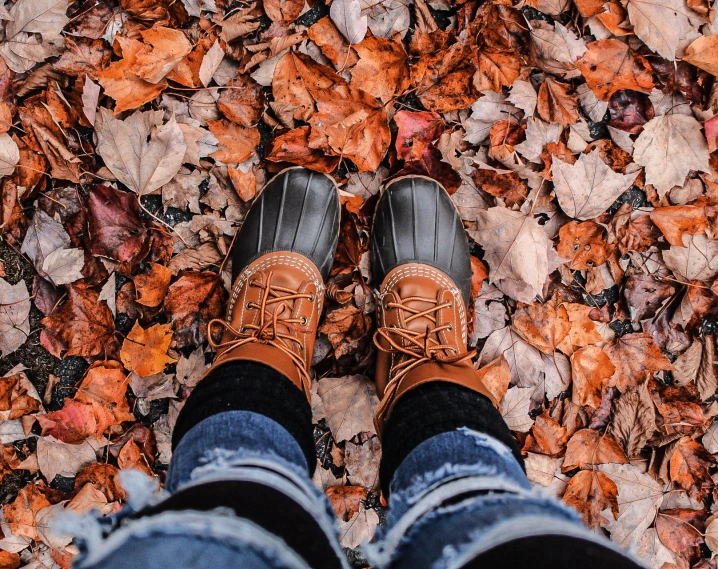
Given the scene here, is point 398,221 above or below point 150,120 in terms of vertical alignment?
below

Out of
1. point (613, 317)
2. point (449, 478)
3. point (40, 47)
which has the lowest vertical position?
point (613, 317)

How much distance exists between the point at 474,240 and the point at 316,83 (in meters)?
0.63

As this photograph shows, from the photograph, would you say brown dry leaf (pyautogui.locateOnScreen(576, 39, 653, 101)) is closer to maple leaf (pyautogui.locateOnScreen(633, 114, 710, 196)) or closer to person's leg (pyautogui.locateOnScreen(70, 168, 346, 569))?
maple leaf (pyautogui.locateOnScreen(633, 114, 710, 196))

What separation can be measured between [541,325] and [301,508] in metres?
0.92

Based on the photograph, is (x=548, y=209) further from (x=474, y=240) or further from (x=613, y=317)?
(x=613, y=317)

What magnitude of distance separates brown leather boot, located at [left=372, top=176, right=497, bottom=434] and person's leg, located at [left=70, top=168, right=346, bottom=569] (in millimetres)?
173

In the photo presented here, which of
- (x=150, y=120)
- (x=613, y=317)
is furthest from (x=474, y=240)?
(x=150, y=120)

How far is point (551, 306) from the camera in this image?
1.38 meters

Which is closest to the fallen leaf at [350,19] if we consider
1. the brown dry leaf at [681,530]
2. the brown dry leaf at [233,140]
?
the brown dry leaf at [233,140]

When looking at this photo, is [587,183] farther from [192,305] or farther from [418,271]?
[192,305]

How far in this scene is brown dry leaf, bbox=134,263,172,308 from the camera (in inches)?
52.5

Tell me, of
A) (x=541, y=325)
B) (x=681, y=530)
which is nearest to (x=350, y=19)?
(x=541, y=325)

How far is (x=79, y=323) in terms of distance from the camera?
132 cm

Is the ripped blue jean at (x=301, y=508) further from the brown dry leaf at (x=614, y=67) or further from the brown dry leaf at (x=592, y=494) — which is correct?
the brown dry leaf at (x=614, y=67)
